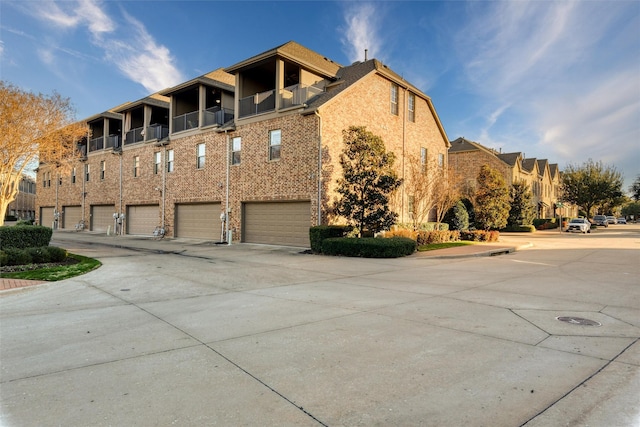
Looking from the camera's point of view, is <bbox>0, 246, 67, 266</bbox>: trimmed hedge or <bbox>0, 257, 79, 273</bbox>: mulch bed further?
<bbox>0, 246, 67, 266</bbox>: trimmed hedge

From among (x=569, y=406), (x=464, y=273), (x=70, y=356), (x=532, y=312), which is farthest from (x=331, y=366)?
(x=464, y=273)

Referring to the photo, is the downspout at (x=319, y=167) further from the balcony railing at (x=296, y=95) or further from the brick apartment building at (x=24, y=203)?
the brick apartment building at (x=24, y=203)

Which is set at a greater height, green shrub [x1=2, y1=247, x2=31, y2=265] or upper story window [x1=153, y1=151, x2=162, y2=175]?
upper story window [x1=153, y1=151, x2=162, y2=175]

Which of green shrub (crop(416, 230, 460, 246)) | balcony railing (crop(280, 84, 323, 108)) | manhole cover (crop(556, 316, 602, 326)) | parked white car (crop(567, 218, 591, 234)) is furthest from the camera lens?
parked white car (crop(567, 218, 591, 234))

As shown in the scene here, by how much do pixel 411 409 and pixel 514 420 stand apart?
2.57ft

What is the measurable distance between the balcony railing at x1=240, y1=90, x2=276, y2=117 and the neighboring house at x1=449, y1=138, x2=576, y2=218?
777 inches

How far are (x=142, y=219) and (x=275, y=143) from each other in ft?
47.8

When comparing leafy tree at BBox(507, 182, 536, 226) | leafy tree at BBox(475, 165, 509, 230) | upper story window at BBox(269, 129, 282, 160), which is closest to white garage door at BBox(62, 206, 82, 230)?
upper story window at BBox(269, 129, 282, 160)

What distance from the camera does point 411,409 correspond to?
10.0ft

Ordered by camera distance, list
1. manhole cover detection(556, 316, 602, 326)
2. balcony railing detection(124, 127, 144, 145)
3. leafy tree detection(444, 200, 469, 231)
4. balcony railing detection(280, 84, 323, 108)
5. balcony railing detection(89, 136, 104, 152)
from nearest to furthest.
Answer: manhole cover detection(556, 316, 602, 326)
balcony railing detection(280, 84, 323, 108)
leafy tree detection(444, 200, 469, 231)
balcony railing detection(124, 127, 144, 145)
balcony railing detection(89, 136, 104, 152)

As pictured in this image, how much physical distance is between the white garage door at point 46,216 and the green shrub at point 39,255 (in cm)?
3291

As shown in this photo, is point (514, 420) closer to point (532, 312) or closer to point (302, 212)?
point (532, 312)

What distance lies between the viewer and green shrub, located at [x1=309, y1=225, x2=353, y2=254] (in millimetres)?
16297

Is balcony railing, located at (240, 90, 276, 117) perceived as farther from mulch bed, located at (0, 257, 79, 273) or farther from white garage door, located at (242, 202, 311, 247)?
mulch bed, located at (0, 257, 79, 273)
